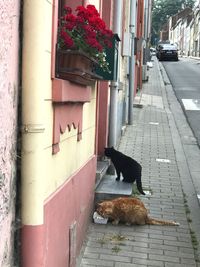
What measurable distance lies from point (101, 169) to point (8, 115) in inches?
175

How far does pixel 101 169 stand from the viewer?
23.8ft

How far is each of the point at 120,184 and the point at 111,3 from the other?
272 cm

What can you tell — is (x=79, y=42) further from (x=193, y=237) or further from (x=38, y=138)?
(x=193, y=237)

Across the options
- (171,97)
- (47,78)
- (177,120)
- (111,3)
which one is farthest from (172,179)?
(171,97)

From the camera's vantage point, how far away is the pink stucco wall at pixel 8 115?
8.96ft

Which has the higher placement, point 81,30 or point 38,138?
point 81,30

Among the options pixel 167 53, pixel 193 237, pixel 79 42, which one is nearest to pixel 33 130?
pixel 79 42

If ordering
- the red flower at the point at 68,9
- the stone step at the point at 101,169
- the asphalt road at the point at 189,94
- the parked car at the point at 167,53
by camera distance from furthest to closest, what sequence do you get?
the parked car at the point at 167,53 → the asphalt road at the point at 189,94 → the stone step at the point at 101,169 → the red flower at the point at 68,9

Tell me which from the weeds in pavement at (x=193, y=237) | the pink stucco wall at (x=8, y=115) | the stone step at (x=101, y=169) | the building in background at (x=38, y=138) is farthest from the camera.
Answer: the stone step at (x=101, y=169)

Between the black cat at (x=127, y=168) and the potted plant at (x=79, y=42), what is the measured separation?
292 centimetres

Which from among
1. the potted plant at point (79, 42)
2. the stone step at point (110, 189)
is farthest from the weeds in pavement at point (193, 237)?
the potted plant at point (79, 42)

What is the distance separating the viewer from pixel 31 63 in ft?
10.0

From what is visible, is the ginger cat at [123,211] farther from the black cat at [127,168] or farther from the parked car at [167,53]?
the parked car at [167,53]

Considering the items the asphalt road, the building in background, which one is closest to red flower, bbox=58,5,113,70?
the building in background
